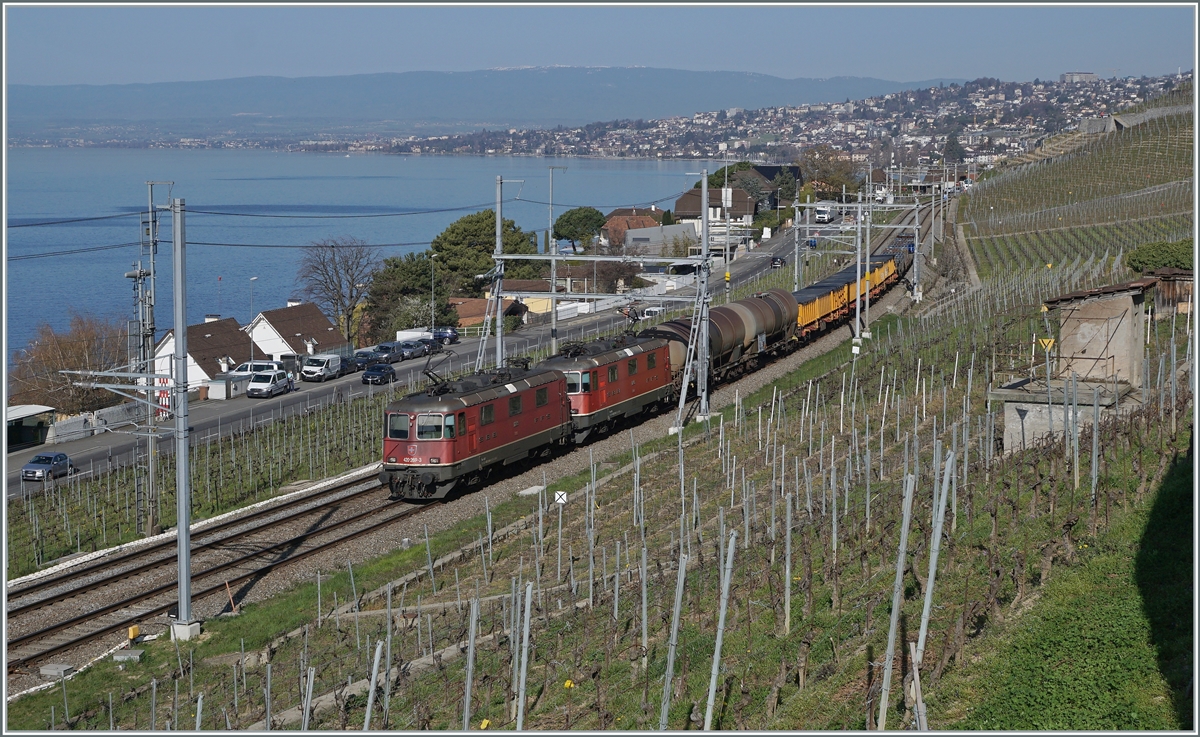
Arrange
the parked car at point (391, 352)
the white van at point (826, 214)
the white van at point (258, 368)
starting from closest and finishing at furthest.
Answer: the white van at point (258, 368), the parked car at point (391, 352), the white van at point (826, 214)

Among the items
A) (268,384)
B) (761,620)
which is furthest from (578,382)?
(268,384)

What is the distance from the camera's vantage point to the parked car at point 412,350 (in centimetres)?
5997

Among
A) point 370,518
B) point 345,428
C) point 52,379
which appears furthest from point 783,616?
point 52,379

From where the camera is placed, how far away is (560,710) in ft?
48.6

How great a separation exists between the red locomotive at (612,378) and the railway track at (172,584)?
6235 mm

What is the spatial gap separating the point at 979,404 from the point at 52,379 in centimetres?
4640

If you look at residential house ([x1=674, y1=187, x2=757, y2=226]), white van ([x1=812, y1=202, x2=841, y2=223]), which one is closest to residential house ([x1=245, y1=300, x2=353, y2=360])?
white van ([x1=812, y1=202, x2=841, y2=223])

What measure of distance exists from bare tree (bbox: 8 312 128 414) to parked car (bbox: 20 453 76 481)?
64.6 feet

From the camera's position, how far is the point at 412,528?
27.1 m

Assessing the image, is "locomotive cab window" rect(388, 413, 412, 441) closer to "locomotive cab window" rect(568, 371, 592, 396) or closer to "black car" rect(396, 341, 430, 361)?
"locomotive cab window" rect(568, 371, 592, 396)

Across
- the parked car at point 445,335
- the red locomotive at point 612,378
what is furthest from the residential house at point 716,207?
the red locomotive at point 612,378

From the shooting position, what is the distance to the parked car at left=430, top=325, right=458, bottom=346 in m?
64.8

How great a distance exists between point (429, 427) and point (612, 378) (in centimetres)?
782

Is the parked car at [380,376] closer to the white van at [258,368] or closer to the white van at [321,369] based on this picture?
the white van at [321,369]
